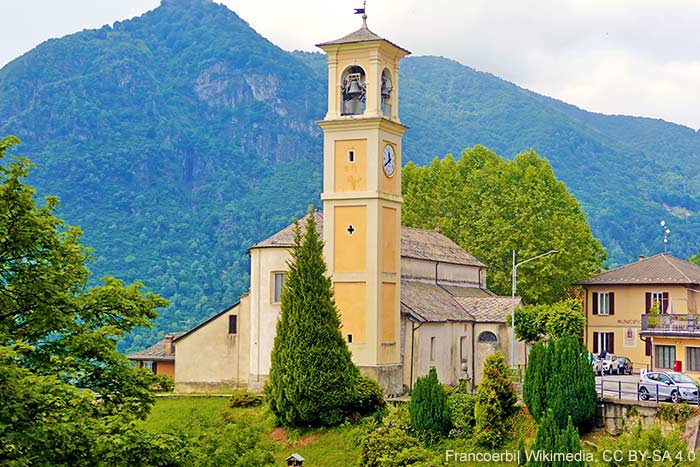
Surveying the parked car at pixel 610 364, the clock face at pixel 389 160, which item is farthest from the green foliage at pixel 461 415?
the parked car at pixel 610 364

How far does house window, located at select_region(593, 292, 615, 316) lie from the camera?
65562 millimetres

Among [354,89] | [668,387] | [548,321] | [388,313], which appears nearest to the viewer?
[668,387]

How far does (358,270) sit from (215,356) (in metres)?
9.62

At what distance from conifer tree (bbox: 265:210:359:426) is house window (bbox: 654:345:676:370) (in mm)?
14491

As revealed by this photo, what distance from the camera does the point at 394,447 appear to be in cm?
3841

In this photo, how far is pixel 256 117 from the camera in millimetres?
183625

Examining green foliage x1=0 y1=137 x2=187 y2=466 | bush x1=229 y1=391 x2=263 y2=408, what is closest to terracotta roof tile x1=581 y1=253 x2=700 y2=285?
bush x1=229 y1=391 x2=263 y2=408

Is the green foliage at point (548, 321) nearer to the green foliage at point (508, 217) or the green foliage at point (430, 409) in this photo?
the green foliage at point (430, 409)

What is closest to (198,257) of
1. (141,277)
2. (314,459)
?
(141,277)

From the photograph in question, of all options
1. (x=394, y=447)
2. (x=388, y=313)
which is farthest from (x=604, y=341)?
(x=394, y=447)

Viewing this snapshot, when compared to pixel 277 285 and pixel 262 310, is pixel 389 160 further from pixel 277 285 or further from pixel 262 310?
pixel 262 310

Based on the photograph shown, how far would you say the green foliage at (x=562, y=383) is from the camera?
3775 cm

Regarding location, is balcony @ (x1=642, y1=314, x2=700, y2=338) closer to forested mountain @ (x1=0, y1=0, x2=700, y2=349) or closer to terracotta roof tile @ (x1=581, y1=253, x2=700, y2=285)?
terracotta roof tile @ (x1=581, y1=253, x2=700, y2=285)

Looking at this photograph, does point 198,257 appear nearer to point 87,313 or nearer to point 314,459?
point 314,459
